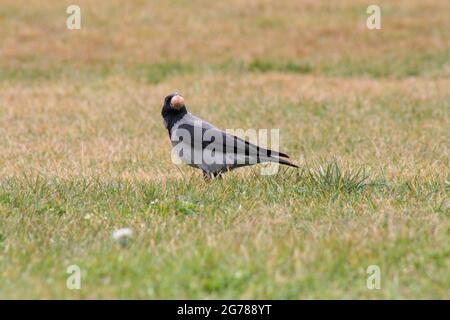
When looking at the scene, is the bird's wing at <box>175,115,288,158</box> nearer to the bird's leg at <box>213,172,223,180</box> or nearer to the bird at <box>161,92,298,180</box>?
the bird at <box>161,92,298,180</box>

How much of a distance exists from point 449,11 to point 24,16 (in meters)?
11.0

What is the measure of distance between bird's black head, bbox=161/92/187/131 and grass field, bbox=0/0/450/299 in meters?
0.58

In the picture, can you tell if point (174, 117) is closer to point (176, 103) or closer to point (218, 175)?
point (176, 103)

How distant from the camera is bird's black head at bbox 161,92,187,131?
31.3ft

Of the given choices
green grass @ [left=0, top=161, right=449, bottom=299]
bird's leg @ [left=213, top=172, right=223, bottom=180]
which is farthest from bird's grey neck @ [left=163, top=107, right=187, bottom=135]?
green grass @ [left=0, top=161, right=449, bottom=299]

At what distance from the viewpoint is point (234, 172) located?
952 centimetres

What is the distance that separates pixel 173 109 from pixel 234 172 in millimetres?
914

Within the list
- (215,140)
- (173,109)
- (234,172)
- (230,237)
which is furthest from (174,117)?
(230,237)

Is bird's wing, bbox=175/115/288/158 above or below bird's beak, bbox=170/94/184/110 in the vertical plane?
below

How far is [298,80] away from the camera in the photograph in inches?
697

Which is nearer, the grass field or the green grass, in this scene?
the green grass

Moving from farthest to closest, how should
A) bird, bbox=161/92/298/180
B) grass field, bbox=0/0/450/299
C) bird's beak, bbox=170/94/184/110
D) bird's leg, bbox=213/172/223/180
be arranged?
1. bird's beak, bbox=170/94/184/110
2. bird, bbox=161/92/298/180
3. bird's leg, bbox=213/172/223/180
4. grass field, bbox=0/0/450/299

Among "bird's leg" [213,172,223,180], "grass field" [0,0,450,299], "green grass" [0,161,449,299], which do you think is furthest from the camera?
"bird's leg" [213,172,223,180]

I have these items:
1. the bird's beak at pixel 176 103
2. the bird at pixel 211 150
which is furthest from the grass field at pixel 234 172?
the bird's beak at pixel 176 103
